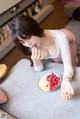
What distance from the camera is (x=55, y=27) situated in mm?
3328

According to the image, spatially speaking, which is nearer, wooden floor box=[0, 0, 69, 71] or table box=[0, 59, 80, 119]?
table box=[0, 59, 80, 119]

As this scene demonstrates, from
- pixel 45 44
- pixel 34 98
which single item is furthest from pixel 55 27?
pixel 34 98

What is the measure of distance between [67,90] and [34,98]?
196mm

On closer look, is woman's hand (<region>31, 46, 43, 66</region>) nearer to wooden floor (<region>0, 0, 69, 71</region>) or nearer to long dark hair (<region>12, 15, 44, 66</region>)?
long dark hair (<region>12, 15, 44, 66</region>)

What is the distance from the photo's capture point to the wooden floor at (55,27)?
8.90 ft

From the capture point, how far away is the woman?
109 cm

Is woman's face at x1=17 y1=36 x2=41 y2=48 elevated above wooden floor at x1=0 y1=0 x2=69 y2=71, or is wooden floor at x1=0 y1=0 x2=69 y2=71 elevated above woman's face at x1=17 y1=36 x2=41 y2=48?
woman's face at x1=17 y1=36 x2=41 y2=48

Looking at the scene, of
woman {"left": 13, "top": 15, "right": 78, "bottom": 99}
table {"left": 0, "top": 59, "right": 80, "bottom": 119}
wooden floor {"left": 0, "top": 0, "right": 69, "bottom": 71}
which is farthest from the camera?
wooden floor {"left": 0, "top": 0, "right": 69, "bottom": 71}

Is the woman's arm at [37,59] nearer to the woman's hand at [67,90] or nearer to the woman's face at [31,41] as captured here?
the woman's face at [31,41]

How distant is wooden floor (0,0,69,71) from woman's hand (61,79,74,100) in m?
1.50

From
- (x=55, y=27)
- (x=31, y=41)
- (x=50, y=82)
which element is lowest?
(x=55, y=27)

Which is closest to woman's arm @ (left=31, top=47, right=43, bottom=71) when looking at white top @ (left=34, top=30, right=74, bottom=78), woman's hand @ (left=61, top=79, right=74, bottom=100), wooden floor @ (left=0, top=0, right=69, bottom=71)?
white top @ (left=34, top=30, right=74, bottom=78)

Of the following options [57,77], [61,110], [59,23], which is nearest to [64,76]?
[57,77]

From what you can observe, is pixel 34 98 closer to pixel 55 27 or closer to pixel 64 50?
pixel 64 50
